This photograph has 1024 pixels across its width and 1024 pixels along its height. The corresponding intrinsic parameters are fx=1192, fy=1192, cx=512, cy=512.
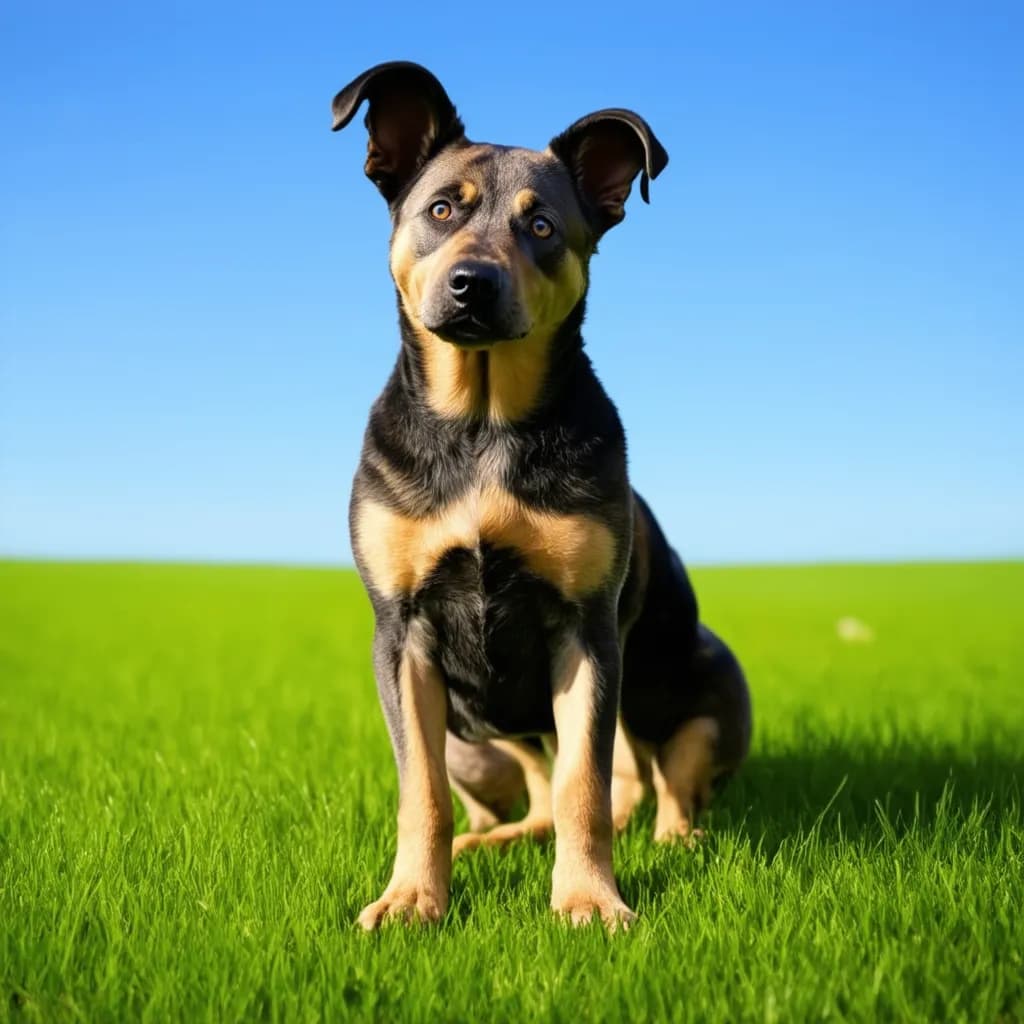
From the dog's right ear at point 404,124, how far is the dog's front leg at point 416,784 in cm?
167

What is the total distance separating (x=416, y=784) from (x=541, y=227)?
76.3 inches

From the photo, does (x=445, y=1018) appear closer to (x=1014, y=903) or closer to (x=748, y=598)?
(x=1014, y=903)

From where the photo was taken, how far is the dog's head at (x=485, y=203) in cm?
378

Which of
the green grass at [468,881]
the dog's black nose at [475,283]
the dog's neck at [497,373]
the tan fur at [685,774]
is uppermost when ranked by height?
the dog's black nose at [475,283]

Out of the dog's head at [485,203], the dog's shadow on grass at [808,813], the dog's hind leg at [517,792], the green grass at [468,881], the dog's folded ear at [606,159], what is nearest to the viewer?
the green grass at [468,881]

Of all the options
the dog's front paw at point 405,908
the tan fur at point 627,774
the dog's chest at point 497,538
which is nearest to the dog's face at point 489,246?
the dog's chest at point 497,538

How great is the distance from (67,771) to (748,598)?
14839 millimetres

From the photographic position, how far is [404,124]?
14.1ft

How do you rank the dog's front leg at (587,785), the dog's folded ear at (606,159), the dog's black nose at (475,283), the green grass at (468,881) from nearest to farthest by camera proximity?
the green grass at (468,881), the dog's black nose at (475,283), the dog's front leg at (587,785), the dog's folded ear at (606,159)

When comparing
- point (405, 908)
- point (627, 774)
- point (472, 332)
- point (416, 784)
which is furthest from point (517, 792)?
point (472, 332)

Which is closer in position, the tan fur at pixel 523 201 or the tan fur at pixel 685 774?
Answer: the tan fur at pixel 523 201

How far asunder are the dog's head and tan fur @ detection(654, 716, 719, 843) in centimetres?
203

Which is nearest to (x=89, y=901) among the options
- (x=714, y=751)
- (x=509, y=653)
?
(x=509, y=653)

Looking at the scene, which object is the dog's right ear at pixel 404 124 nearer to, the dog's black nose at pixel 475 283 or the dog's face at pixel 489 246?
the dog's face at pixel 489 246
